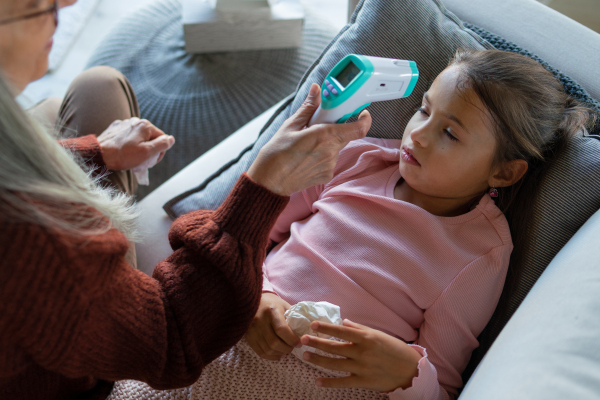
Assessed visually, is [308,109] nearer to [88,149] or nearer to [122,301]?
[122,301]

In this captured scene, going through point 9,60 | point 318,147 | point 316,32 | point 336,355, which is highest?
point 9,60

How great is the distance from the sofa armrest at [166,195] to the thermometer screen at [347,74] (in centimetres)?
45

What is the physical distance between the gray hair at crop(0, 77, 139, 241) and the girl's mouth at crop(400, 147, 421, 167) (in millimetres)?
622

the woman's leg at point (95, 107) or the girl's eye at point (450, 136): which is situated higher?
the girl's eye at point (450, 136)

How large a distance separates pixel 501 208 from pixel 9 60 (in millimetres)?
944

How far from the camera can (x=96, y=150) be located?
1.03 m

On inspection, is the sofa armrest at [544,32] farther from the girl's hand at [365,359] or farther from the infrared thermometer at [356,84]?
the girl's hand at [365,359]

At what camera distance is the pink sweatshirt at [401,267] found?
35.7 inches

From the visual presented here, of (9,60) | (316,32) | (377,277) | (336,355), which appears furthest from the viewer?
(316,32)

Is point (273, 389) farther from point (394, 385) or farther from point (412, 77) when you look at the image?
point (412, 77)

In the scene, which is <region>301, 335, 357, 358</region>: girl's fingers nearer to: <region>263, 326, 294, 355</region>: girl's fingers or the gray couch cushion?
<region>263, 326, 294, 355</region>: girl's fingers

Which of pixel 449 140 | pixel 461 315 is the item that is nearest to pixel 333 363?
pixel 461 315

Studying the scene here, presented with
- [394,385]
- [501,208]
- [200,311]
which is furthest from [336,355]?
[501,208]

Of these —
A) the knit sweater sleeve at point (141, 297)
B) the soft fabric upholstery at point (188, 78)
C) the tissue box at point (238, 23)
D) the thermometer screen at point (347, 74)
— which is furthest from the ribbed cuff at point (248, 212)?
the tissue box at point (238, 23)
